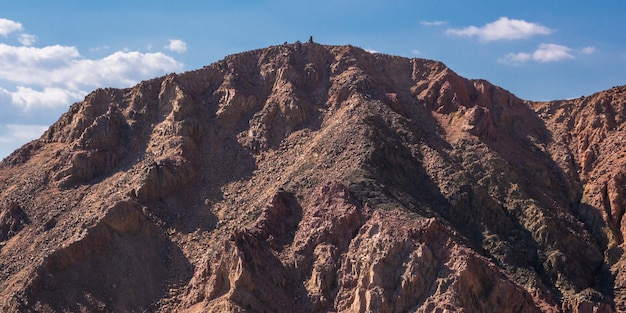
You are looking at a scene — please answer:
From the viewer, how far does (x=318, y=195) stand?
7400 cm

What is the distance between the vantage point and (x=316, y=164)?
7862 cm

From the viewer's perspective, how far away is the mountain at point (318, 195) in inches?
2660

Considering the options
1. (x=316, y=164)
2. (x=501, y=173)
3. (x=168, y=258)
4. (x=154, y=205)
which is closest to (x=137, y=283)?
(x=168, y=258)

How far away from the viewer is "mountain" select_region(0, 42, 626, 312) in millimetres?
67562

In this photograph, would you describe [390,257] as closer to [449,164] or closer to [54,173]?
[449,164]

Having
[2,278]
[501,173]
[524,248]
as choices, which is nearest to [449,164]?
[501,173]

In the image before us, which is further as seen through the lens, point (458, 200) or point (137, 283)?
point (458, 200)

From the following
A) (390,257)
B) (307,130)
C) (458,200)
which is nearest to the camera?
(390,257)

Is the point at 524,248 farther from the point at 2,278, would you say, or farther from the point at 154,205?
the point at 2,278

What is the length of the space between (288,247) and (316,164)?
9.82 m

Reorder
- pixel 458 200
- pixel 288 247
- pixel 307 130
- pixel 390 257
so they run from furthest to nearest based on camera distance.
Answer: pixel 307 130 < pixel 458 200 < pixel 288 247 < pixel 390 257

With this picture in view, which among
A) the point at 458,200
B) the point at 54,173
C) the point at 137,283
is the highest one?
the point at 54,173

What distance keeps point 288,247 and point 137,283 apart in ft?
38.2

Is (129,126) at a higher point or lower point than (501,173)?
higher
